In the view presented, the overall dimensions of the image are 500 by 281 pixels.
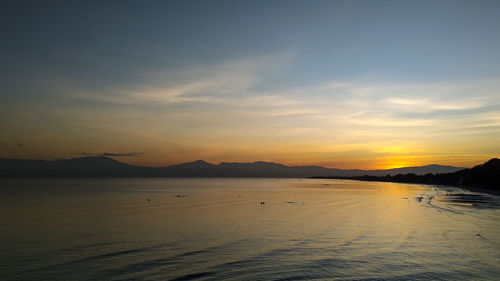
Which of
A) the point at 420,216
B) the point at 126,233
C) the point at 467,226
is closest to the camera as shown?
the point at 126,233

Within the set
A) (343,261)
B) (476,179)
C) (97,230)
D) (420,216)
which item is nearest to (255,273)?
(343,261)

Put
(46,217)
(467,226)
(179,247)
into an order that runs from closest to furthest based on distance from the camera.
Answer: (179,247) → (467,226) → (46,217)

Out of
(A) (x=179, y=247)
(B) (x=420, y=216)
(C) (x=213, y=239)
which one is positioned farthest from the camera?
(B) (x=420, y=216)

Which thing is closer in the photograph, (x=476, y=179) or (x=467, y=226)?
(x=467, y=226)

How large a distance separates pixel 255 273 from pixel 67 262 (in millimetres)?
10134

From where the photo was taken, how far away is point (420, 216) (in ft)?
126

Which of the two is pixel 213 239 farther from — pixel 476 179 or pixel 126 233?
pixel 476 179

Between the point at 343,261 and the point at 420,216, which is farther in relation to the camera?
the point at 420,216

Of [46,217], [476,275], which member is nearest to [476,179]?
[476,275]

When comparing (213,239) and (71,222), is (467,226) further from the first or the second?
(71,222)

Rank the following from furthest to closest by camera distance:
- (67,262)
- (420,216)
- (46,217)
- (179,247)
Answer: (420,216) → (46,217) → (179,247) → (67,262)

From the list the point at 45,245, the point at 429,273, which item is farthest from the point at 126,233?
the point at 429,273

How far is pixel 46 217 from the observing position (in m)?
35.7

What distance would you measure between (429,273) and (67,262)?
729 inches
